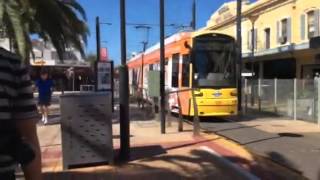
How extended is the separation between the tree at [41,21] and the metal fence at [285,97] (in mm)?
8112

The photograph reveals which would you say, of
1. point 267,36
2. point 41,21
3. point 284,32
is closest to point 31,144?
point 41,21

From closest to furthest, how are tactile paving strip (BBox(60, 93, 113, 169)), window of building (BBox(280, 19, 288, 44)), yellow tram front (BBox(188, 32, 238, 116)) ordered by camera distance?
tactile paving strip (BBox(60, 93, 113, 169)) < yellow tram front (BBox(188, 32, 238, 116)) < window of building (BBox(280, 19, 288, 44))

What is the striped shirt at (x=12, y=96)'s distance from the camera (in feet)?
9.64

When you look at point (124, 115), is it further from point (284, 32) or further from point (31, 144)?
point (284, 32)

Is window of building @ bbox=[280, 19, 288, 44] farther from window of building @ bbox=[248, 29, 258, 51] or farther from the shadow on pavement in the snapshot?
the shadow on pavement

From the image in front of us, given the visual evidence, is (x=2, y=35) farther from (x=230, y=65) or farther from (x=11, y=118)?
(x=11, y=118)

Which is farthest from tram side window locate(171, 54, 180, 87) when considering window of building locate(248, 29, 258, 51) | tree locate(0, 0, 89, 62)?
window of building locate(248, 29, 258, 51)

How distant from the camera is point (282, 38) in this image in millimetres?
34938

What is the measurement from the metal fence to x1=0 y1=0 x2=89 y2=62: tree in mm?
8112

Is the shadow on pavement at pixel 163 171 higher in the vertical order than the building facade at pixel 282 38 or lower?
lower

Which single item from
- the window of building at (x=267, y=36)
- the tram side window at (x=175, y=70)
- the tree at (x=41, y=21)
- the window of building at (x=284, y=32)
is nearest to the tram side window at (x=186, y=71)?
the tram side window at (x=175, y=70)

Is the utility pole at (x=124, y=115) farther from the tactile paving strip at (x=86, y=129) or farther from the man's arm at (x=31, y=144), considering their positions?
the man's arm at (x=31, y=144)

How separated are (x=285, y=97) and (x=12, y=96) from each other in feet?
71.6

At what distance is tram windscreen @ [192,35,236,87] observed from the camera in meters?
21.3
